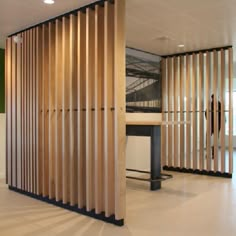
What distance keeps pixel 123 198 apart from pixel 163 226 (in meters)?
0.60

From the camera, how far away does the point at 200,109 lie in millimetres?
7215

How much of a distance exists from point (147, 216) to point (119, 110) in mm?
1525

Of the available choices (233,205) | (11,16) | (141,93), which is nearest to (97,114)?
(11,16)

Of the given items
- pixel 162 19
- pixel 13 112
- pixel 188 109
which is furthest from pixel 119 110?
pixel 188 109

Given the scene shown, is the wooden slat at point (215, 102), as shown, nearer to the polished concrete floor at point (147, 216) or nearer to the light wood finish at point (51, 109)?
the polished concrete floor at point (147, 216)

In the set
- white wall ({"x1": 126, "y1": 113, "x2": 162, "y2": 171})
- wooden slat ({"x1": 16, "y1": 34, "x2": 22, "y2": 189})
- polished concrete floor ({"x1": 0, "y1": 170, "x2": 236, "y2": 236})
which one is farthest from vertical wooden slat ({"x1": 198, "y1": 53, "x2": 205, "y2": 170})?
wooden slat ({"x1": 16, "y1": 34, "x2": 22, "y2": 189})

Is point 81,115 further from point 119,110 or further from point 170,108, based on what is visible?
point 170,108

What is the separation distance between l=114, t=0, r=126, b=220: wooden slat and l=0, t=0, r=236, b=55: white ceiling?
19.1 inches

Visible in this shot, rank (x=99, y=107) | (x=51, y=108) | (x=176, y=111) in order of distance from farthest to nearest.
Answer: (x=176, y=111) → (x=51, y=108) → (x=99, y=107)

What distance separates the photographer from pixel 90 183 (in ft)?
13.6

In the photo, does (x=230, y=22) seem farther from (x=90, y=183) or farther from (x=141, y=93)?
(x=90, y=183)

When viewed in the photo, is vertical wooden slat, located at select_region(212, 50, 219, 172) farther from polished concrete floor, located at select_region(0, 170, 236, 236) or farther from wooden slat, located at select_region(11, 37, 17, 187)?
wooden slat, located at select_region(11, 37, 17, 187)

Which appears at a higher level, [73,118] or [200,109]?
[200,109]

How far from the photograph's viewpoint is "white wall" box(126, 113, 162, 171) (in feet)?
21.8
